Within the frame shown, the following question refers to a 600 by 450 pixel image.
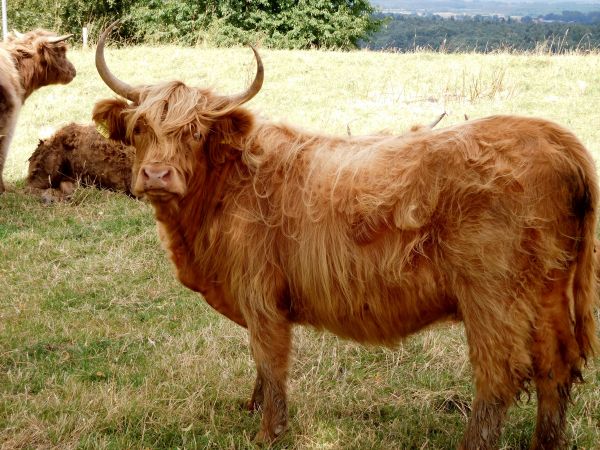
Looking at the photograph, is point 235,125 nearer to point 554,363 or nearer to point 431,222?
point 431,222

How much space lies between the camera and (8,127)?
8922 millimetres

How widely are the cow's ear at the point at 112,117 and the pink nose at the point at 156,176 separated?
0.51 m

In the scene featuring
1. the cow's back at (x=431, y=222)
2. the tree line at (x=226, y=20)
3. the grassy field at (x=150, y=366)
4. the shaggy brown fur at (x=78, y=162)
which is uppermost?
the cow's back at (x=431, y=222)

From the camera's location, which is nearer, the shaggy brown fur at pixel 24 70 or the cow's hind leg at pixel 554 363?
the cow's hind leg at pixel 554 363

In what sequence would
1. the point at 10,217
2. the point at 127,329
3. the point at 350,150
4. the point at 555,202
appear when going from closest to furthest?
the point at 555,202
the point at 350,150
the point at 127,329
the point at 10,217

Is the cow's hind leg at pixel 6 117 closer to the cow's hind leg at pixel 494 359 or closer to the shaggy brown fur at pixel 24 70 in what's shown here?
the shaggy brown fur at pixel 24 70

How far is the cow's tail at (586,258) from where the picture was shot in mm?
3080

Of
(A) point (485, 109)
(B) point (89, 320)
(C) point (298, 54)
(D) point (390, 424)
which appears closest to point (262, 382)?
(D) point (390, 424)

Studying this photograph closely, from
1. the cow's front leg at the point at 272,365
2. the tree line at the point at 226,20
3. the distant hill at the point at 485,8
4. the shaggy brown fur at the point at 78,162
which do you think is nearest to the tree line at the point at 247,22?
the tree line at the point at 226,20

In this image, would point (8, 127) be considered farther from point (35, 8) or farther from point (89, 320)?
point (35, 8)

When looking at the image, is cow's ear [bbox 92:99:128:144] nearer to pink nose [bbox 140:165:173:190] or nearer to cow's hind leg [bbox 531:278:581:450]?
pink nose [bbox 140:165:173:190]

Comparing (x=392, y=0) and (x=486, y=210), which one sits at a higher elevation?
(x=486, y=210)

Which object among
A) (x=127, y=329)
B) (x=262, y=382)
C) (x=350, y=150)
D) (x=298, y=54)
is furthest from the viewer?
(x=298, y=54)

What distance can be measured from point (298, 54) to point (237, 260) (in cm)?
1518
